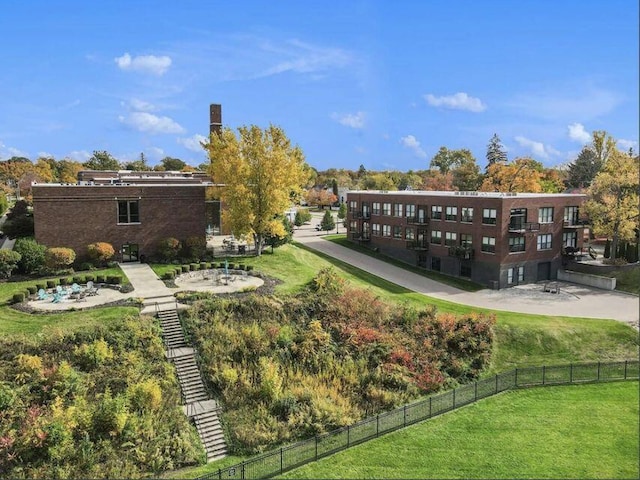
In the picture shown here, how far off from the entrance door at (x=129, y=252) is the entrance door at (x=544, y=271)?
35.6 m

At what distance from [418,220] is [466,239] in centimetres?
608

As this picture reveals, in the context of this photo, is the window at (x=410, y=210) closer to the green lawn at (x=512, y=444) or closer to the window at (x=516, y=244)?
the window at (x=516, y=244)

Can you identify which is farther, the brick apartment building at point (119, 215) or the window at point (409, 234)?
the window at point (409, 234)

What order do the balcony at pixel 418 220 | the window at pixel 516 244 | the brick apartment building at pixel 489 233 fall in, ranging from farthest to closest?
1. the balcony at pixel 418 220
2. the window at pixel 516 244
3. the brick apartment building at pixel 489 233

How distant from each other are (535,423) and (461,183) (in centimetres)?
6839

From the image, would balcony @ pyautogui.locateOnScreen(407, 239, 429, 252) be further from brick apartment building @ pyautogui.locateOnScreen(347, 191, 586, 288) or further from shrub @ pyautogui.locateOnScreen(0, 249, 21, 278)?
shrub @ pyautogui.locateOnScreen(0, 249, 21, 278)

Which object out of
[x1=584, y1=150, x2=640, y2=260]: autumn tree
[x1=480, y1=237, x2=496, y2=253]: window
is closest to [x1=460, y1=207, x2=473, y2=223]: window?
[x1=480, y1=237, x2=496, y2=253]: window

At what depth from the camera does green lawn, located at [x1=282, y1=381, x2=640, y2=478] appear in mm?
19000

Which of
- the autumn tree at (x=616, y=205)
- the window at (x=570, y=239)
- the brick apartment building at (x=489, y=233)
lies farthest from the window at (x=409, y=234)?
the autumn tree at (x=616, y=205)

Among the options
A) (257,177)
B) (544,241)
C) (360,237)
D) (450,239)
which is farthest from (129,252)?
(544,241)

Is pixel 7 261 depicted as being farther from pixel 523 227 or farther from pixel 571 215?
pixel 571 215

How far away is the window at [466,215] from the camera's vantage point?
146ft

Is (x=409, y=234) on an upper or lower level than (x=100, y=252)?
upper

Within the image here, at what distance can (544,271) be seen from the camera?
4562 centimetres
